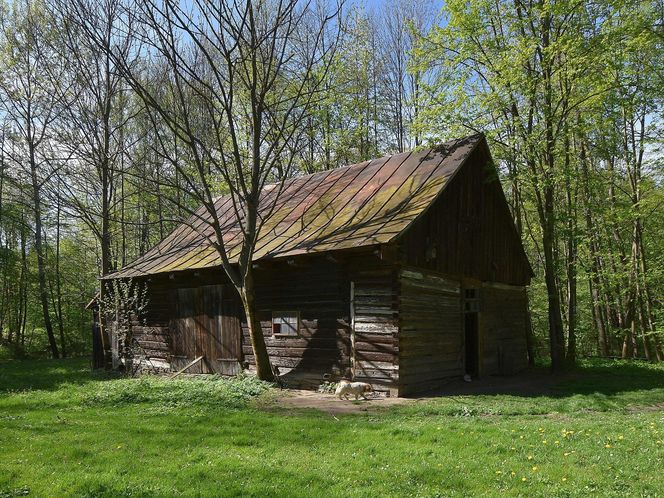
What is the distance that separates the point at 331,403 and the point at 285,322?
11.4ft

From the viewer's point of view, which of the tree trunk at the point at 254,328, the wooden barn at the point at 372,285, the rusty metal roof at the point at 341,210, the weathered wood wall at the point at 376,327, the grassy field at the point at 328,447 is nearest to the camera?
the grassy field at the point at 328,447

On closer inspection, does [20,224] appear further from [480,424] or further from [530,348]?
[480,424]

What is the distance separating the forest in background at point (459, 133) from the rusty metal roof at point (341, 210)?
1.61 meters

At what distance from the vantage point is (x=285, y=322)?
555 inches

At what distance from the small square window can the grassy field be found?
2471mm

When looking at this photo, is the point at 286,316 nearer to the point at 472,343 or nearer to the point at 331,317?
the point at 331,317

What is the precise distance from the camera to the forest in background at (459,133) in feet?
52.0

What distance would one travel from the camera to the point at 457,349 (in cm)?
1449

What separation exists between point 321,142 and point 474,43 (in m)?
12.1

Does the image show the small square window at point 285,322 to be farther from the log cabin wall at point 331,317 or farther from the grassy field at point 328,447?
the grassy field at point 328,447

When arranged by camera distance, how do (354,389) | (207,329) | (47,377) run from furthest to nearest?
(47,377)
(207,329)
(354,389)

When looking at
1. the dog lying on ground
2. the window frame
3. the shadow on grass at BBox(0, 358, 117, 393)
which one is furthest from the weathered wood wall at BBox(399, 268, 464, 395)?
the shadow on grass at BBox(0, 358, 117, 393)

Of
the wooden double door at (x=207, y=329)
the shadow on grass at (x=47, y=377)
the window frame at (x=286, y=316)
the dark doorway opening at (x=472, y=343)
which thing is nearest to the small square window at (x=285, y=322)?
the window frame at (x=286, y=316)

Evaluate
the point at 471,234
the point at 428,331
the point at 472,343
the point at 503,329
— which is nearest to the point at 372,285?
→ the point at 428,331
